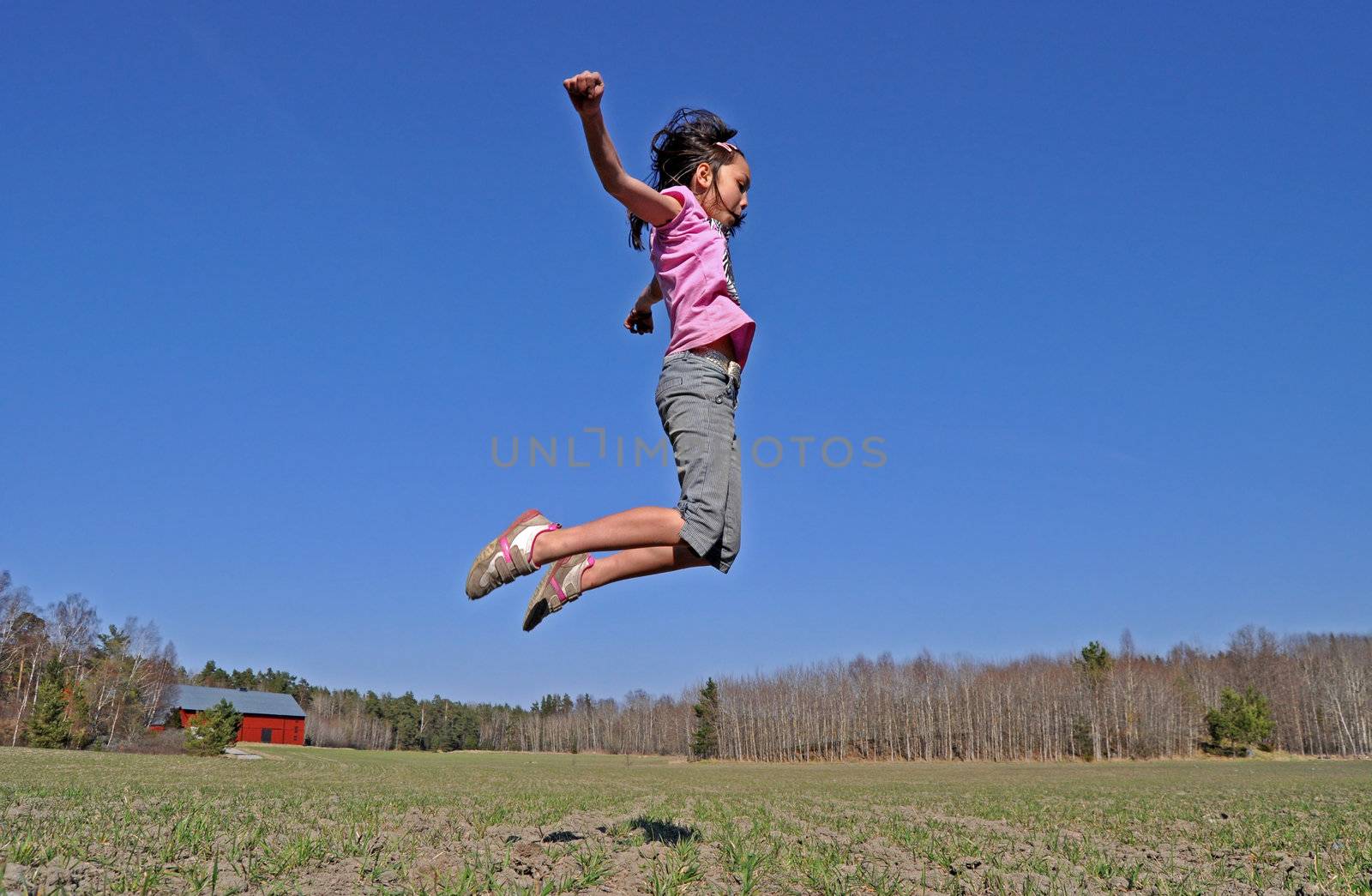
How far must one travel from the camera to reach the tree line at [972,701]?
226 ft

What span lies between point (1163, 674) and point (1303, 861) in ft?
362

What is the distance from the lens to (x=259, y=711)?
106062 millimetres

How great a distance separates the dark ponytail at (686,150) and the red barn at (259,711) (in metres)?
112

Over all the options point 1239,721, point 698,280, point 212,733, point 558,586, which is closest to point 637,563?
point 558,586

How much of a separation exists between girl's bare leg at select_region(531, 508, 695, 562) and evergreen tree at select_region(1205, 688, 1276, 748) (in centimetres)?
9131

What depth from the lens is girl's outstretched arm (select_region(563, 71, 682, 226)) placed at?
3170mm

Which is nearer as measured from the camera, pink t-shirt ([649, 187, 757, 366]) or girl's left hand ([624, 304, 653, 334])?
pink t-shirt ([649, 187, 757, 366])

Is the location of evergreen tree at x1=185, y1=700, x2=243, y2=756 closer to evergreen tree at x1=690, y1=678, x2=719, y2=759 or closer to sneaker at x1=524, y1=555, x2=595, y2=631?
sneaker at x1=524, y1=555, x2=595, y2=631

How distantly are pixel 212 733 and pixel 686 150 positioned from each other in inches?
2263

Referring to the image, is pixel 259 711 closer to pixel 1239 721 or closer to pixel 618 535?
pixel 1239 721

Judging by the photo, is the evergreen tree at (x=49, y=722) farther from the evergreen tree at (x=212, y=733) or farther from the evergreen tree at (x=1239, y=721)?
the evergreen tree at (x=1239, y=721)

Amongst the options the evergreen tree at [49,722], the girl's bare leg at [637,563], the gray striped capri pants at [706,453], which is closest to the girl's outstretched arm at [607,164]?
the gray striped capri pants at [706,453]

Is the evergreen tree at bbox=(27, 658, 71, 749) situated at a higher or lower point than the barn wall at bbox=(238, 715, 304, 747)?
higher

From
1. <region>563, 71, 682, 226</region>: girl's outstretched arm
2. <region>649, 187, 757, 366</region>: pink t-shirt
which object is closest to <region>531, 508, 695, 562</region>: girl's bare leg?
<region>649, 187, 757, 366</region>: pink t-shirt
